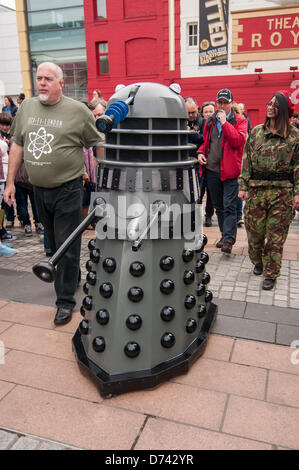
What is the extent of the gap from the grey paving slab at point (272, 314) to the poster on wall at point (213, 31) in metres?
16.2

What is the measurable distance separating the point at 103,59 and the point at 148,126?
2006 centimetres

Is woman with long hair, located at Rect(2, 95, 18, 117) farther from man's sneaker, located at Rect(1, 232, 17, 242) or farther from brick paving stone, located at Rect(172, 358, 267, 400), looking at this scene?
brick paving stone, located at Rect(172, 358, 267, 400)

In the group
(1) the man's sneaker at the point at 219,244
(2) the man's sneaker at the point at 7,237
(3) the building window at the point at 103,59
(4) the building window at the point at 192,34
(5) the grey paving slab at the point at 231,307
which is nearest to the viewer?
(5) the grey paving slab at the point at 231,307

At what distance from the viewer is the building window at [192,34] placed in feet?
58.3

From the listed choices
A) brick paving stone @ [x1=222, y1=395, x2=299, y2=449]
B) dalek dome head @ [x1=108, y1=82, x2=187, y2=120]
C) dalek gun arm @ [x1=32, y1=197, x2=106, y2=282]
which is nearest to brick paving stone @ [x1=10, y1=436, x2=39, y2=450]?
dalek gun arm @ [x1=32, y1=197, x2=106, y2=282]

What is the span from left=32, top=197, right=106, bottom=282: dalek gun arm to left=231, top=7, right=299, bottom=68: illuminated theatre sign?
1694cm

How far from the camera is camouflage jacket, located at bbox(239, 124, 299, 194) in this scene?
3.92 metres

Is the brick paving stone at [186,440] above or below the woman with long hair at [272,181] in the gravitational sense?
below

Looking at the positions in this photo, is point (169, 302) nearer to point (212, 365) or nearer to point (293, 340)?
point (212, 365)

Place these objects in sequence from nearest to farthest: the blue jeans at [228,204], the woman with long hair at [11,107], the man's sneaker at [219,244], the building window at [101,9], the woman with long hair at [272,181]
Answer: the woman with long hair at [272,181] < the blue jeans at [228,204] < the man's sneaker at [219,244] < the woman with long hair at [11,107] < the building window at [101,9]

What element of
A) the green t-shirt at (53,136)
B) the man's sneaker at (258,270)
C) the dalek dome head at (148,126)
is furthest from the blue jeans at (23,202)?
the dalek dome head at (148,126)

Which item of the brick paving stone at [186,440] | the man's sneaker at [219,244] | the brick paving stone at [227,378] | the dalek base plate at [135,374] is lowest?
the man's sneaker at [219,244]

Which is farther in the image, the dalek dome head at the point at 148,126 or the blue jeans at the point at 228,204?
the blue jeans at the point at 228,204

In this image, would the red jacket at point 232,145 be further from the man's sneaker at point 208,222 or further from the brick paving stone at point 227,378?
the brick paving stone at point 227,378
